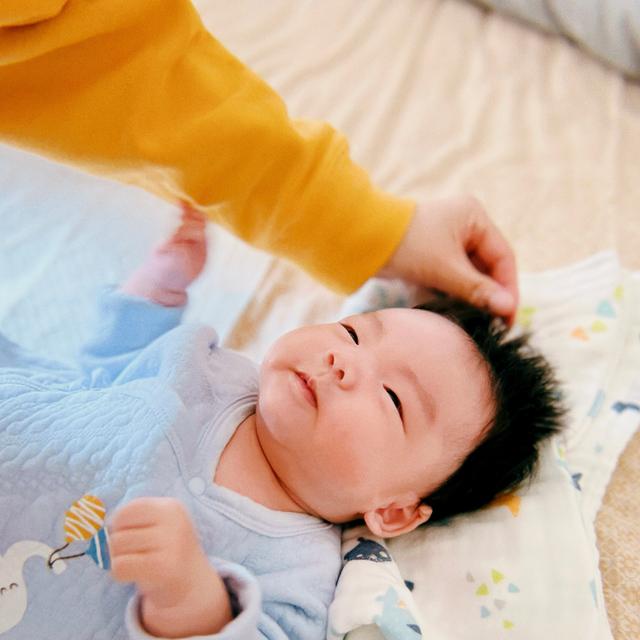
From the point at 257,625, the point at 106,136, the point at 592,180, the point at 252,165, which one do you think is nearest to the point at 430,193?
the point at 592,180

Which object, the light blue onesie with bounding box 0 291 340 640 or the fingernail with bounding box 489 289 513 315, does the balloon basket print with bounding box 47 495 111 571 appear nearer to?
the light blue onesie with bounding box 0 291 340 640

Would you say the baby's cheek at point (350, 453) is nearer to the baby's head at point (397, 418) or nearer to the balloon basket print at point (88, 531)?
the baby's head at point (397, 418)

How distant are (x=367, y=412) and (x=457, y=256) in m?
0.26

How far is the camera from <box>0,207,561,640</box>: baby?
0.70 meters

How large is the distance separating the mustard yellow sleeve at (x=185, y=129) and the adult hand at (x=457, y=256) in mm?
28

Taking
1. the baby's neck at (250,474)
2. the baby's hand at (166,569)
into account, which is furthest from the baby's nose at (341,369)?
the baby's hand at (166,569)

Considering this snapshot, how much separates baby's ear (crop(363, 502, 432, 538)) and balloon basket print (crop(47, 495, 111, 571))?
267mm

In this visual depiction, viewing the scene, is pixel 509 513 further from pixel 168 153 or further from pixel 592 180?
pixel 592 180

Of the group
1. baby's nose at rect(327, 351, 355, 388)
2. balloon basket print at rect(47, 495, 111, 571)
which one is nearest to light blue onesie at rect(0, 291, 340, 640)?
balloon basket print at rect(47, 495, 111, 571)

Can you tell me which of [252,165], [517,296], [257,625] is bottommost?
[257,625]

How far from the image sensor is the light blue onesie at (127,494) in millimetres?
701

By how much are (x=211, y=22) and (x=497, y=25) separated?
587mm

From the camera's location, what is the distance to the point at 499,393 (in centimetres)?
84

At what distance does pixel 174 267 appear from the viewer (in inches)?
39.0
